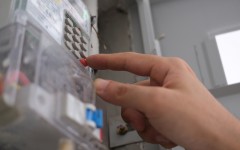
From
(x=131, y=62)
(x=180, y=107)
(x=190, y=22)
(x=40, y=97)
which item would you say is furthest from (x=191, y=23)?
(x=40, y=97)

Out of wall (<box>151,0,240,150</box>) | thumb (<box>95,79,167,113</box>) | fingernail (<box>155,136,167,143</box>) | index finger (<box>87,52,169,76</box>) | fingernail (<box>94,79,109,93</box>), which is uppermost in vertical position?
wall (<box>151,0,240,150</box>)

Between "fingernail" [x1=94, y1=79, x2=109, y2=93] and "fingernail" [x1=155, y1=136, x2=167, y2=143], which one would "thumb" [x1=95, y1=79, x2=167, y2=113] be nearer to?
"fingernail" [x1=94, y1=79, x2=109, y2=93]

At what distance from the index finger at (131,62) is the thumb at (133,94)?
0.40ft

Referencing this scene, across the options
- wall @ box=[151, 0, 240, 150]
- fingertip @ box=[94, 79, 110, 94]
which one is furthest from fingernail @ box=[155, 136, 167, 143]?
wall @ box=[151, 0, 240, 150]

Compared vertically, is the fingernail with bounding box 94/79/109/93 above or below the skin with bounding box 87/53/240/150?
above

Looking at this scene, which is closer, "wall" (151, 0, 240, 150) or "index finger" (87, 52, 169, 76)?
"index finger" (87, 52, 169, 76)

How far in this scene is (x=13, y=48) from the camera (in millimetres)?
431

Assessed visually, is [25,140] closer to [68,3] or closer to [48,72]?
[48,72]

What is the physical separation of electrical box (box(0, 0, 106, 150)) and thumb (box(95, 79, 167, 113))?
0.04m

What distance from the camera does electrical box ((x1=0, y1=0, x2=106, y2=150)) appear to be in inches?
14.7

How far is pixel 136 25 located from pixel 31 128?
0.98 metres

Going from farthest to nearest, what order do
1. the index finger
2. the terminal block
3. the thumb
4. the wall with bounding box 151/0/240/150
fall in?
the wall with bounding box 151/0/240/150
the index finger
the thumb
the terminal block

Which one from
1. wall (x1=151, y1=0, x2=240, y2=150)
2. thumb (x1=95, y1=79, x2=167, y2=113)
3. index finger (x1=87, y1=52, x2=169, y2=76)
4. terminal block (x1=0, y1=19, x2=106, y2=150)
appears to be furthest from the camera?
wall (x1=151, y1=0, x2=240, y2=150)

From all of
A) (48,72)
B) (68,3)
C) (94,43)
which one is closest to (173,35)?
(94,43)
